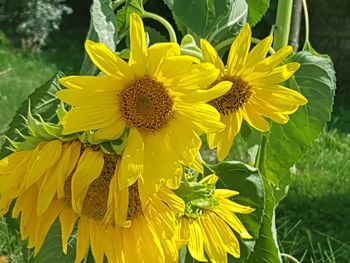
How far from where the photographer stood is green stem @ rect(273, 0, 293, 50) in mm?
966

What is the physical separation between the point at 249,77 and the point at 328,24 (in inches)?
208

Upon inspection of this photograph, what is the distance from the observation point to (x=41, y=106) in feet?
3.02

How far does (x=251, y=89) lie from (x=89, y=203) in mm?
167

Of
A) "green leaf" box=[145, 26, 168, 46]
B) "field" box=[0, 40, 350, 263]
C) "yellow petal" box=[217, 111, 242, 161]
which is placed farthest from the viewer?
"field" box=[0, 40, 350, 263]

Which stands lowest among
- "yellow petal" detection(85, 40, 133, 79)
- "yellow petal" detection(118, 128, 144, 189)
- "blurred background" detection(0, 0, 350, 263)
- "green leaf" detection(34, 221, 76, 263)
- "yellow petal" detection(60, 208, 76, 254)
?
"blurred background" detection(0, 0, 350, 263)

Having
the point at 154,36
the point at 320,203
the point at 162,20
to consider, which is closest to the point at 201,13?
the point at 162,20

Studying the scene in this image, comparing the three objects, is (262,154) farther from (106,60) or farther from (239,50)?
(106,60)

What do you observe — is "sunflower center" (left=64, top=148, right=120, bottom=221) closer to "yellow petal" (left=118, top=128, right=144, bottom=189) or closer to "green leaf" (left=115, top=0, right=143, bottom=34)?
"yellow petal" (left=118, top=128, right=144, bottom=189)

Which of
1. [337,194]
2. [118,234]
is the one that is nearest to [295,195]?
[337,194]

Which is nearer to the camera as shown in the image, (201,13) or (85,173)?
(85,173)

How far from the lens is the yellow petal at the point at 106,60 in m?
0.68

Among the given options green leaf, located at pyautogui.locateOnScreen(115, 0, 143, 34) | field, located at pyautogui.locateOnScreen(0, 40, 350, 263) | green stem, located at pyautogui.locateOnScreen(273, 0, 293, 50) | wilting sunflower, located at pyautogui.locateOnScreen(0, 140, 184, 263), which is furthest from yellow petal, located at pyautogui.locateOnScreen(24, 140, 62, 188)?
field, located at pyautogui.locateOnScreen(0, 40, 350, 263)

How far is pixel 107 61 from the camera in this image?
2.23 feet

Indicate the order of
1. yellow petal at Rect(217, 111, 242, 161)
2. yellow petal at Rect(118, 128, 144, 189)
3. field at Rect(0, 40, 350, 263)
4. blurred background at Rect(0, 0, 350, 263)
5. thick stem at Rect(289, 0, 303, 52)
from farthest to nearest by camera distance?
blurred background at Rect(0, 0, 350, 263)
field at Rect(0, 40, 350, 263)
thick stem at Rect(289, 0, 303, 52)
yellow petal at Rect(217, 111, 242, 161)
yellow petal at Rect(118, 128, 144, 189)
